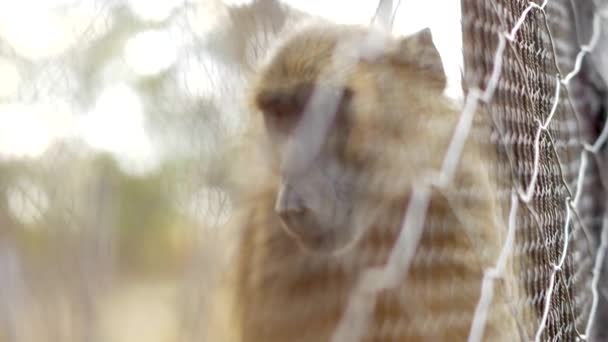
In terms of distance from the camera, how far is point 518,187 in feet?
2.82

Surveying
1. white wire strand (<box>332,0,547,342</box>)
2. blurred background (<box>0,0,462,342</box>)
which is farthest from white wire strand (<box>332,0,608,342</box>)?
blurred background (<box>0,0,462,342</box>)

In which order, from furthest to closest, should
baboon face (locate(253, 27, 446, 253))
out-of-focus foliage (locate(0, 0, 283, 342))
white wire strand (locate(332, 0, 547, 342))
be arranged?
baboon face (locate(253, 27, 446, 253)) → white wire strand (locate(332, 0, 547, 342)) → out-of-focus foliage (locate(0, 0, 283, 342))

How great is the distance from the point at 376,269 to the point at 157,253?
0.51 m

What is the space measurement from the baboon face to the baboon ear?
0.02 metres

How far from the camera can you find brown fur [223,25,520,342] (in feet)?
2.42

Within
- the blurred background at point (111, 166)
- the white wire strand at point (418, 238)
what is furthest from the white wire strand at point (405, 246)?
the blurred background at point (111, 166)

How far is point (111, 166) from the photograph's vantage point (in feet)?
0.80

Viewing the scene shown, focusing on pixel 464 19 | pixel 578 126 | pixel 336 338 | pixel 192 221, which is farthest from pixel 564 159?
pixel 192 221

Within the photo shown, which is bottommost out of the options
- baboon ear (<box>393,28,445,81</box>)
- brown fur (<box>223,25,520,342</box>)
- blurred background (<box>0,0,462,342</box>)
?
brown fur (<box>223,25,520,342</box>)

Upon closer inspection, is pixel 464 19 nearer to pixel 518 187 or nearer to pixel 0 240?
pixel 518 187

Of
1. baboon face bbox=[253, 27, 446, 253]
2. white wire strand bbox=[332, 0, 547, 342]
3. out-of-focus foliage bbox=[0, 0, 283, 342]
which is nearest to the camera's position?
out-of-focus foliage bbox=[0, 0, 283, 342]

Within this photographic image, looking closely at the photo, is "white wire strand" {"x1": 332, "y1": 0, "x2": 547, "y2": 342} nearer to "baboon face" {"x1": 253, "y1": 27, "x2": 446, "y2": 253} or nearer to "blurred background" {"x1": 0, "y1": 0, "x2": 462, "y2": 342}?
"baboon face" {"x1": 253, "y1": 27, "x2": 446, "y2": 253}

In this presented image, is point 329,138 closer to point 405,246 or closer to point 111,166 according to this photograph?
point 405,246

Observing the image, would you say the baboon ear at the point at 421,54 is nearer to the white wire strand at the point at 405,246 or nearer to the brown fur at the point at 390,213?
the brown fur at the point at 390,213
